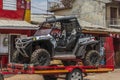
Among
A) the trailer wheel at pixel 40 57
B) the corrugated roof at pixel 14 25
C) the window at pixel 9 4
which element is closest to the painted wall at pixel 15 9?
the window at pixel 9 4

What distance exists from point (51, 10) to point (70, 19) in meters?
24.3

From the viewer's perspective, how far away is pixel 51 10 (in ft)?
130

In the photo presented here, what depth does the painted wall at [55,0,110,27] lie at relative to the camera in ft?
119

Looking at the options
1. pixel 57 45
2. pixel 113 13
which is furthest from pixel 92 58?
pixel 113 13

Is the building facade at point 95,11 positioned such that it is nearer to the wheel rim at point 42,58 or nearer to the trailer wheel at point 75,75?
the trailer wheel at point 75,75

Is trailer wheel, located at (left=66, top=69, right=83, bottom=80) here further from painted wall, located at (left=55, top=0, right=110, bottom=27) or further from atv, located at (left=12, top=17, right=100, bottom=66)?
painted wall, located at (left=55, top=0, right=110, bottom=27)

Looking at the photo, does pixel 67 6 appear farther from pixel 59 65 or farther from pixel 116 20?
pixel 59 65

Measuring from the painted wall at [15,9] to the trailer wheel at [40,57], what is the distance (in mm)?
9940

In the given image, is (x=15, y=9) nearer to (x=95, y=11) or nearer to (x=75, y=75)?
(x=75, y=75)

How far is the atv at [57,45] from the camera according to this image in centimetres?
1403

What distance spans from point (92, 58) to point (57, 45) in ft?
6.19

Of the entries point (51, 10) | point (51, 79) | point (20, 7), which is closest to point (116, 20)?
point (51, 10)

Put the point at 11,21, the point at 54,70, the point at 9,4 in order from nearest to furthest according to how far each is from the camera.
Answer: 1. the point at 54,70
2. the point at 11,21
3. the point at 9,4

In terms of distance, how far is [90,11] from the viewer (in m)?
37.8
